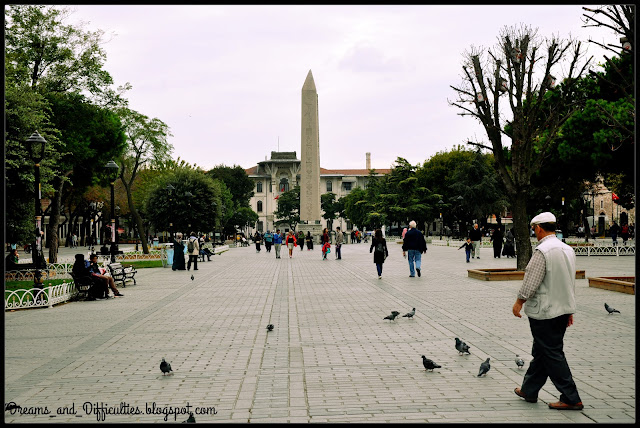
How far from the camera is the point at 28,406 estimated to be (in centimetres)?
558

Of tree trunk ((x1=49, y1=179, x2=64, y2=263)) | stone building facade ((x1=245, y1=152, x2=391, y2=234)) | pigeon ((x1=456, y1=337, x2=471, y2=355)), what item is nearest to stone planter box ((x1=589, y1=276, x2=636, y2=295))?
pigeon ((x1=456, y1=337, x2=471, y2=355))

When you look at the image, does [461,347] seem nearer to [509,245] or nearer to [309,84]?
[509,245]

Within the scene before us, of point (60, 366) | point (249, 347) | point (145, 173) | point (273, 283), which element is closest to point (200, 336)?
point (249, 347)

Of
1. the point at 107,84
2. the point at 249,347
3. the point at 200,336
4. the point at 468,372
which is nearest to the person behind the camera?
the point at 468,372

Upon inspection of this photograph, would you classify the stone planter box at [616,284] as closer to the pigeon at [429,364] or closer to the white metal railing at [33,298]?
the pigeon at [429,364]

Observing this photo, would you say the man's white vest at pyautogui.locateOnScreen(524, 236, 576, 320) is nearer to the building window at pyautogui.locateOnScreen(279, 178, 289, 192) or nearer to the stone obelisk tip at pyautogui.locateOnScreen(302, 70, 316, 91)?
the stone obelisk tip at pyautogui.locateOnScreen(302, 70, 316, 91)

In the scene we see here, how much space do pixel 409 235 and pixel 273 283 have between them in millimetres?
4180

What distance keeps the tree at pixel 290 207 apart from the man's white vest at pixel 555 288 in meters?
97.1

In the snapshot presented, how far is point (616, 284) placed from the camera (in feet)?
46.6

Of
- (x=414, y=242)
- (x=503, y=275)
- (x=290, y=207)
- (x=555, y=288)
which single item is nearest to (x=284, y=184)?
(x=290, y=207)

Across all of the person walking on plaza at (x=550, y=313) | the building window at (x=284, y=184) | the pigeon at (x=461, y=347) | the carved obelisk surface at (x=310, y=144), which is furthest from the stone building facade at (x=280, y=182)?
the person walking on plaza at (x=550, y=313)

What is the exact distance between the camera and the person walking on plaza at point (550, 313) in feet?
17.0

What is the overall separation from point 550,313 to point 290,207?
98152mm

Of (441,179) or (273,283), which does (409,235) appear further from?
(441,179)
